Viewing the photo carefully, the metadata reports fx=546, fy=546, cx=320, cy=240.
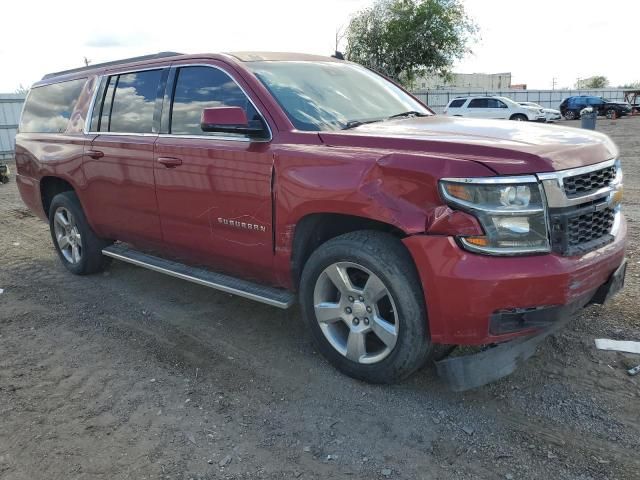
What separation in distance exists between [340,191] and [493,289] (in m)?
0.97

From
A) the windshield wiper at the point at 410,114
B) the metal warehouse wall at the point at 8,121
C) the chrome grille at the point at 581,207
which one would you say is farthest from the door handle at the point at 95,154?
the metal warehouse wall at the point at 8,121

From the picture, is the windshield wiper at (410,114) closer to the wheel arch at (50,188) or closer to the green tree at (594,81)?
the wheel arch at (50,188)

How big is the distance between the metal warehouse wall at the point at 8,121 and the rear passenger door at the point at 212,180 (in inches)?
609

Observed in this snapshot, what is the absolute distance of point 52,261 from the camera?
627 cm

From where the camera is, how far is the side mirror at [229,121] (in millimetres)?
3384

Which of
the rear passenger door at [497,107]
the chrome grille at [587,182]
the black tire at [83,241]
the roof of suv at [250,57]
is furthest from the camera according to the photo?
the rear passenger door at [497,107]

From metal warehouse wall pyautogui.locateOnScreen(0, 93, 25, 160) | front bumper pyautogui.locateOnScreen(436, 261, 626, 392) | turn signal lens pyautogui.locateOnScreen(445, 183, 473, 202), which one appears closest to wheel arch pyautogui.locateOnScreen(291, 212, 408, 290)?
turn signal lens pyautogui.locateOnScreen(445, 183, 473, 202)

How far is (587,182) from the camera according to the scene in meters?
2.87

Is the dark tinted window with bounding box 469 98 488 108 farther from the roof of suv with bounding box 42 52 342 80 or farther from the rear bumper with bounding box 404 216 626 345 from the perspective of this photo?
the rear bumper with bounding box 404 216 626 345

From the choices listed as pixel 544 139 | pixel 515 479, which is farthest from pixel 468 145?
pixel 515 479

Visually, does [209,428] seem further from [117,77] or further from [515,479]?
[117,77]

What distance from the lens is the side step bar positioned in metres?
3.57

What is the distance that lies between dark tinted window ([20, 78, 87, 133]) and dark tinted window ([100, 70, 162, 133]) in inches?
24.4

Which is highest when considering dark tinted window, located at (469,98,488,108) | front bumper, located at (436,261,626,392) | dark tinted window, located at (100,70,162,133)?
dark tinted window, located at (100,70,162,133)
